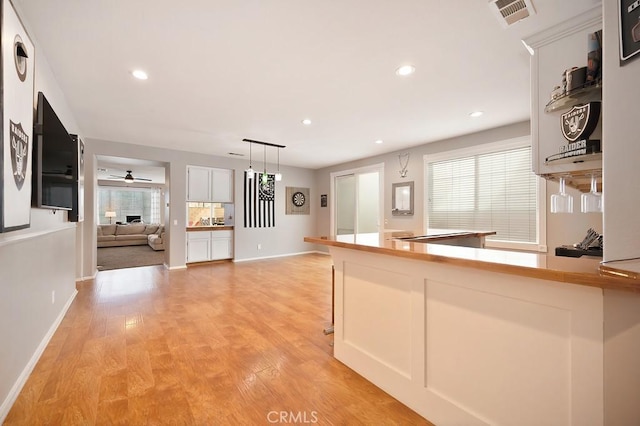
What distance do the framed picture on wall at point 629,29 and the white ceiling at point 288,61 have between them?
1.04 meters

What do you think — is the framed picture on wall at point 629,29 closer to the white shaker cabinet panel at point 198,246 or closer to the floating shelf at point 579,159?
the floating shelf at point 579,159

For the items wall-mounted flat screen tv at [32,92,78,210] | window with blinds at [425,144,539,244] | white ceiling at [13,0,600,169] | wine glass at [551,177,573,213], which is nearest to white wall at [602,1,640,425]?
wine glass at [551,177,573,213]

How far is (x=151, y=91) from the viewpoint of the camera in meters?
3.17

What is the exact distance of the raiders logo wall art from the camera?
1.46m

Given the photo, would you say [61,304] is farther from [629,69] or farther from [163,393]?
[629,69]

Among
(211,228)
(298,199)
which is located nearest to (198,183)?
(211,228)

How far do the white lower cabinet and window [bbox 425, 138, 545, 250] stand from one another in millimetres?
4692

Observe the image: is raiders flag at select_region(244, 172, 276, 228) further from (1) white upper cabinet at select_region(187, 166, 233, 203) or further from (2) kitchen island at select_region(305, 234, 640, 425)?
(2) kitchen island at select_region(305, 234, 640, 425)

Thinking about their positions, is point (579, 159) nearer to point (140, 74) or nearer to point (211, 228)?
point (140, 74)

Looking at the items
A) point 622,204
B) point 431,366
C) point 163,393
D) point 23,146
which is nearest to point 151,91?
point 23,146

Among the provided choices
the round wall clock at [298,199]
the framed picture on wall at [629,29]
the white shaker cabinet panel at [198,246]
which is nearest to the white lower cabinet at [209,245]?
the white shaker cabinet panel at [198,246]

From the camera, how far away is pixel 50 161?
7.66ft

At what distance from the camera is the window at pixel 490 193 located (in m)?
4.24

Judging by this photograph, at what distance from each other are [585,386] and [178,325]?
3197mm
